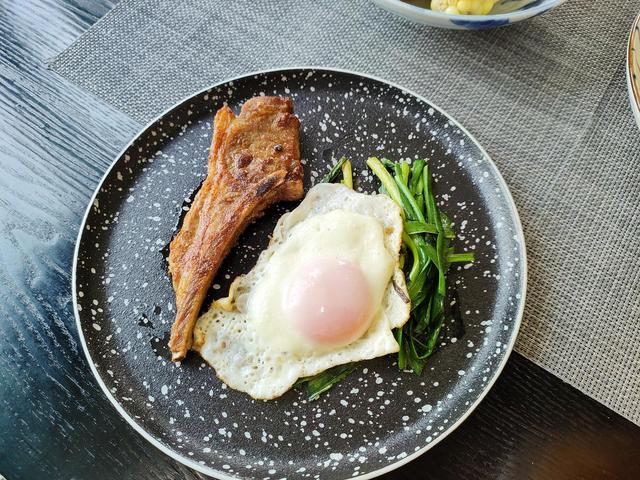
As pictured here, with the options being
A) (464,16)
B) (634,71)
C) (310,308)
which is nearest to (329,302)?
(310,308)

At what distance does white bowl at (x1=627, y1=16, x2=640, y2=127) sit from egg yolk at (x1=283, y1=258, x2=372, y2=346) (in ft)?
3.96

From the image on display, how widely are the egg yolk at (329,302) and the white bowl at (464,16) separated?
111 cm

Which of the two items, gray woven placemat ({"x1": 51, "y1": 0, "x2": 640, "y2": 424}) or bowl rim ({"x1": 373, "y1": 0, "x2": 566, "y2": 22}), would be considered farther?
bowl rim ({"x1": 373, "y1": 0, "x2": 566, "y2": 22})

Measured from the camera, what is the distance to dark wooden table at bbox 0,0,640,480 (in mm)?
1748

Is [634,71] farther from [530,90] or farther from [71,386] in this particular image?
[71,386]

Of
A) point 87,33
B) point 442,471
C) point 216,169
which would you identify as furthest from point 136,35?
point 442,471

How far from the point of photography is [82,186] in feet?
7.69

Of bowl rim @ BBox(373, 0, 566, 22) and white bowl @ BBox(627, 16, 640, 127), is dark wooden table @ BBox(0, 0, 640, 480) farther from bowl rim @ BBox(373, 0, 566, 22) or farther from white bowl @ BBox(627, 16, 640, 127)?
bowl rim @ BBox(373, 0, 566, 22)

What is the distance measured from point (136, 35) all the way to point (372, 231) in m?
1.63

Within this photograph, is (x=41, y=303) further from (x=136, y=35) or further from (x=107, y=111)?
(x=136, y=35)

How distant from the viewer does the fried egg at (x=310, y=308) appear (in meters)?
1.83

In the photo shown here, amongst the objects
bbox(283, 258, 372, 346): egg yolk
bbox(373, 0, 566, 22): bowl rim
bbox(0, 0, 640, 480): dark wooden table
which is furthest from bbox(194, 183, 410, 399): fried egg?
bbox(373, 0, 566, 22): bowl rim

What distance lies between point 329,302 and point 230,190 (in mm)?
574

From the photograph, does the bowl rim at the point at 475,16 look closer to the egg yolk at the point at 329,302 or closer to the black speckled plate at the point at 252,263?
the black speckled plate at the point at 252,263
